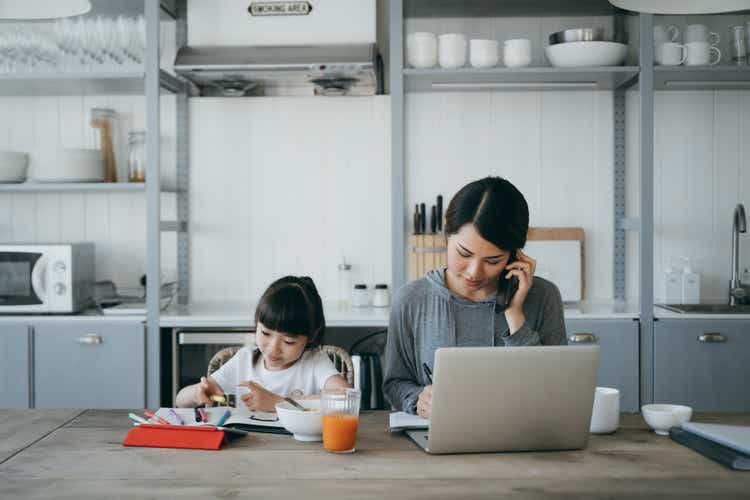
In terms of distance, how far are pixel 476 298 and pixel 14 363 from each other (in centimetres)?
215

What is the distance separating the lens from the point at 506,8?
381 centimetres

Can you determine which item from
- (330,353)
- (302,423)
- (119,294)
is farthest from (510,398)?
(119,294)

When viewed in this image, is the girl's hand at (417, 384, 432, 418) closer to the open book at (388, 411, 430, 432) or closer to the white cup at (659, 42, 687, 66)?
the open book at (388, 411, 430, 432)

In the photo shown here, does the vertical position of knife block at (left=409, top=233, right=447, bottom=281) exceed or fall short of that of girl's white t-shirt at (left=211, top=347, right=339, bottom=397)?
it exceeds it

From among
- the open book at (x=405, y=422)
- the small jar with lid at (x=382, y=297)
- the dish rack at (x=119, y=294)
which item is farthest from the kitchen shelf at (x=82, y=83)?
the open book at (x=405, y=422)

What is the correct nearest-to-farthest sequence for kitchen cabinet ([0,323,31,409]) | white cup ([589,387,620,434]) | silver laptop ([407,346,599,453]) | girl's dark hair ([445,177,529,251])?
silver laptop ([407,346,599,453])
white cup ([589,387,620,434])
girl's dark hair ([445,177,529,251])
kitchen cabinet ([0,323,31,409])

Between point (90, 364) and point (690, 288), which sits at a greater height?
point (690, 288)

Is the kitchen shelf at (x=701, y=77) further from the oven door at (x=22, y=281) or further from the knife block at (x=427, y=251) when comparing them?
the oven door at (x=22, y=281)

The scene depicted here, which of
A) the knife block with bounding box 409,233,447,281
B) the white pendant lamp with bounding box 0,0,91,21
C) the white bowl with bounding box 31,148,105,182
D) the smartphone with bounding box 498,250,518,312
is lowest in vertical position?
the smartphone with bounding box 498,250,518,312

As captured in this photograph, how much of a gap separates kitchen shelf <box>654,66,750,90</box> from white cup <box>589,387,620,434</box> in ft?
6.47

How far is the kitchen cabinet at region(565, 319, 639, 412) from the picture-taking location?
3443 millimetres

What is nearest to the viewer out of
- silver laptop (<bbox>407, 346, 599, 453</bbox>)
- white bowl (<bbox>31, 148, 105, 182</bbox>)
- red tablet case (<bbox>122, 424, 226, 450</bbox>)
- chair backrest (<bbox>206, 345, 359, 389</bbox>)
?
silver laptop (<bbox>407, 346, 599, 453</bbox>)

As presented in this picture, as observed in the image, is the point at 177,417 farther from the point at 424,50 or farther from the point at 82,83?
the point at 82,83

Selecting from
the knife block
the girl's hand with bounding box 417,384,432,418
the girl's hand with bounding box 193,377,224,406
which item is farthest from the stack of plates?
the girl's hand with bounding box 193,377,224,406
